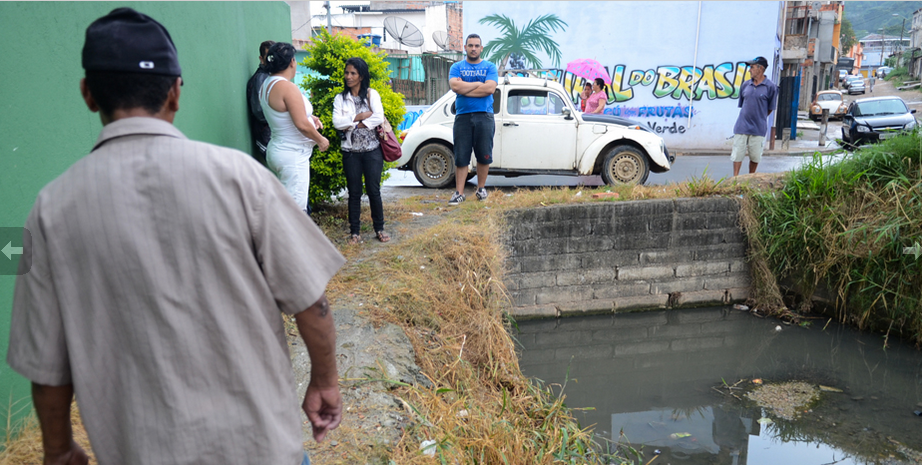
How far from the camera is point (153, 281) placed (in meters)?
1.38

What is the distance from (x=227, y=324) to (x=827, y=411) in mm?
5315

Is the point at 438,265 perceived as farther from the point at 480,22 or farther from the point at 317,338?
the point at 480,22

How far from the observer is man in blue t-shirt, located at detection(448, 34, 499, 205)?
677 centimetres

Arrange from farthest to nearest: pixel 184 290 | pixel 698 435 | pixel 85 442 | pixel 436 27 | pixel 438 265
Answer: pixel 436 27
pixel 438 265
pixel 698 435
pixel 85 442
pixel 184 290

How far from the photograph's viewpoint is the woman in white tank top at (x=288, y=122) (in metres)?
4.59

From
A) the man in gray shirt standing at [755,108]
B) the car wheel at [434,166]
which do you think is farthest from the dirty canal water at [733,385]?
the car wheel at [434,166]

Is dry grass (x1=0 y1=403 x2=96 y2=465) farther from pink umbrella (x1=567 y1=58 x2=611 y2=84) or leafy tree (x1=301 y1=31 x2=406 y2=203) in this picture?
pink umbrella (x1=567 y1=58 x2=611 y2=84)

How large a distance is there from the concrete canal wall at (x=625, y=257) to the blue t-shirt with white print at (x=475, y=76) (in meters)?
1.25

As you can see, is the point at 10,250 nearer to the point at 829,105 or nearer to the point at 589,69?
the point at 589,69

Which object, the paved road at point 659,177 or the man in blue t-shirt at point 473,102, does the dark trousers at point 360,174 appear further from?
the paved road at point 659,177

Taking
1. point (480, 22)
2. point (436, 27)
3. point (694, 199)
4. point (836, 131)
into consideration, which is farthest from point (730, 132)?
point (436, 27)

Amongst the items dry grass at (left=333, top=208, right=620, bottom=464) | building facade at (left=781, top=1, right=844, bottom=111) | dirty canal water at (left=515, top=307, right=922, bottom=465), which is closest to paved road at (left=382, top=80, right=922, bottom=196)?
dirty canal water at (left=515, top=307, right=922, bottom=465)

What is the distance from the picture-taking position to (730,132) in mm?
17672

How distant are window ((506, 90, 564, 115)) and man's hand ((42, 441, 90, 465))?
833cm
